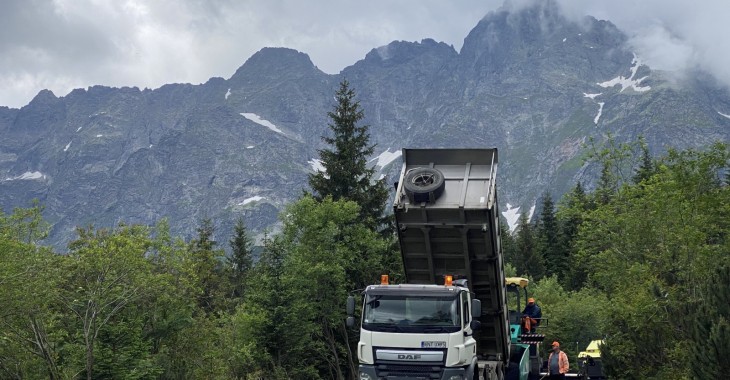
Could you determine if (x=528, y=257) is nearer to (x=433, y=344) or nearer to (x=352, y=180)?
(x=352, y=180)

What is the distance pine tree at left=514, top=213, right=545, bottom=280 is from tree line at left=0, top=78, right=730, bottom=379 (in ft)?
117

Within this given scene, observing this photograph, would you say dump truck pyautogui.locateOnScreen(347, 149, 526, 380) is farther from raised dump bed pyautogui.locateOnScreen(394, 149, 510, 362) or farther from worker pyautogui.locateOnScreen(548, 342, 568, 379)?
worker pyautogui.locateOnScreen(548, 342, 568, 379)

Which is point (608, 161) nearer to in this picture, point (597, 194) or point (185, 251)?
point (597, 194)

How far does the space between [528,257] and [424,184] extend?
54.5 meters

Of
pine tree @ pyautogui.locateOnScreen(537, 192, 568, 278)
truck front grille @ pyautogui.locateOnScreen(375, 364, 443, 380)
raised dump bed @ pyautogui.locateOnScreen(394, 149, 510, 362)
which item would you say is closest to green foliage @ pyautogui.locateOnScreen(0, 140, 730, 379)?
raised dump bed @ pyautogui.locateOnScreen(394, 149, 510, 362)

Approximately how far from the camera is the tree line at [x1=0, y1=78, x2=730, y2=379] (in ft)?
65.4

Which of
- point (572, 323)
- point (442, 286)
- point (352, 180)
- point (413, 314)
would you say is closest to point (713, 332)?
point (442, 286)

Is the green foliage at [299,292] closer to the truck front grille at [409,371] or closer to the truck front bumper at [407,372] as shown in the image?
the truck front bumper at [407,372]

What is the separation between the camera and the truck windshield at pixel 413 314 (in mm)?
14344

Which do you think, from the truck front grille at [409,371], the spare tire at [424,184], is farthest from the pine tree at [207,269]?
the truck front grille at [409,371]

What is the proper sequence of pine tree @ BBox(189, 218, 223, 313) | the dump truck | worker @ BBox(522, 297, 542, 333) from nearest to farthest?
the dump truck → worker @ BBox(522, 297, 542, 333) → pine tree @ BBox(189, 218, 223, 313)

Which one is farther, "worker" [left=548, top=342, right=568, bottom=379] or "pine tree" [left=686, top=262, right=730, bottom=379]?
"worker" [left=548, top=342, right=568, bottom=379]

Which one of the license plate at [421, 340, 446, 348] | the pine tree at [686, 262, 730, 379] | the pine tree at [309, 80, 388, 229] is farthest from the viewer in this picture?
the pine tree at [309, 80, 388, 229]

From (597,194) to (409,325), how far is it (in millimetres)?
19570
